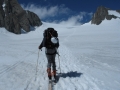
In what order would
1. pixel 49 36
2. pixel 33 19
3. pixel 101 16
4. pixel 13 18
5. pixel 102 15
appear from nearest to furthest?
pixel 49 36, pixel 13 18, pixel 33 19, pixel 101 16, pixel 102 15

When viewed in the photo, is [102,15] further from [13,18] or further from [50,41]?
[50,41]

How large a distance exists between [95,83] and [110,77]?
126cm

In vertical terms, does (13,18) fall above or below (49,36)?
above

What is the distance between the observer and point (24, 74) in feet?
27.2

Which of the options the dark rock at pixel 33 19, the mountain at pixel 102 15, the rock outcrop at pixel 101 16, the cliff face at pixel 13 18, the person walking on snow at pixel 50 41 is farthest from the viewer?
the rock outcrop at pixel 101 16

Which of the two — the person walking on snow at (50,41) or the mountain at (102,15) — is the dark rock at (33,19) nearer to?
the mountain at (102,15)

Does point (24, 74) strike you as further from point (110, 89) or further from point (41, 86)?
point (110, 89)

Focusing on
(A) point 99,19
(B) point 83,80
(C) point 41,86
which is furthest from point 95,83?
(A) point 99,19

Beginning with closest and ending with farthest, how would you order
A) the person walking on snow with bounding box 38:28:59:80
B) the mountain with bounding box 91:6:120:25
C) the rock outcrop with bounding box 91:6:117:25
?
the person walking on snow with bounding box 38:28:59:80, the mountain with bounding box 91:6:120:25, the rock outcrop with bounding box 91:6:117:25

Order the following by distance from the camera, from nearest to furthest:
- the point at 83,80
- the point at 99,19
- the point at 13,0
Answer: the point at 83,80, the point at 13,0, the point at 99,19

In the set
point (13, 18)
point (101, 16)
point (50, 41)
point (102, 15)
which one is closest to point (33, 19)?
point (13, 18)

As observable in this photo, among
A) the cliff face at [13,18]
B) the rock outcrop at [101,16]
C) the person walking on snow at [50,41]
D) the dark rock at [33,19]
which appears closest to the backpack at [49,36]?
the person walking on snow at [50,41]

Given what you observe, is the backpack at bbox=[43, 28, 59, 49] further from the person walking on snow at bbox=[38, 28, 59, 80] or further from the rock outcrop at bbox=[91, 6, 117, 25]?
the rock outcrop at bbox=[91, 6, 117, 25]

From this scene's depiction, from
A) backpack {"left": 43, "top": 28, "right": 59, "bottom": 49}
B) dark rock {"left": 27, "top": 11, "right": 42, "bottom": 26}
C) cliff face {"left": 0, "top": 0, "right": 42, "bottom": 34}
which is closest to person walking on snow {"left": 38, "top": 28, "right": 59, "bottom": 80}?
backpack {"left": 43, "top": 28, "right": 59, "bottom": 49}
